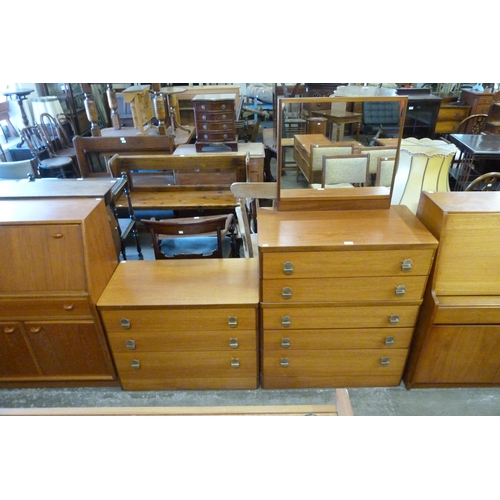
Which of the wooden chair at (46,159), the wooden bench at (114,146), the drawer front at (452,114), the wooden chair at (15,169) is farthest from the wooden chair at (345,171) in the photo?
the drawer front at (452,114)

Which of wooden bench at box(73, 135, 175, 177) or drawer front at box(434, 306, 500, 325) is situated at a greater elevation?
wooden bench at box(73, 135, 175, 177)

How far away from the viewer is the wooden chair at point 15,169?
334cm

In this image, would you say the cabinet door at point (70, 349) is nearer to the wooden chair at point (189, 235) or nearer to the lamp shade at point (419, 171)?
the wooden chair at point (189, 235)

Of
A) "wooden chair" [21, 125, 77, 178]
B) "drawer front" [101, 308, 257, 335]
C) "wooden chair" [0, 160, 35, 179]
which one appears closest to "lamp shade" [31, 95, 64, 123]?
"wooden chair" [21, 125, 77, 178]

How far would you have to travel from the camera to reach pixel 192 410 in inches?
38.7

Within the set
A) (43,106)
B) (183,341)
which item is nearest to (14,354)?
(183,341)

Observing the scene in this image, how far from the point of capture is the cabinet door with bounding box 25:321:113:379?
1912 millimetres

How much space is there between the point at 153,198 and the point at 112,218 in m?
1.28

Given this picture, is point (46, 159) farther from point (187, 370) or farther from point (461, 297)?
point (461, 297)

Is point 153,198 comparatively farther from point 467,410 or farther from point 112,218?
point 467,410

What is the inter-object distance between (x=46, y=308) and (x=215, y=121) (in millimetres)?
2730

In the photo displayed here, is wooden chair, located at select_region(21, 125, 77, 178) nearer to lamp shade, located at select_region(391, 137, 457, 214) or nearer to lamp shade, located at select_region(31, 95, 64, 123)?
lamp shade, located at select_region(31, 95, 64, 123)

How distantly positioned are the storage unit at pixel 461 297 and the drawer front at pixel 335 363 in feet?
0.41

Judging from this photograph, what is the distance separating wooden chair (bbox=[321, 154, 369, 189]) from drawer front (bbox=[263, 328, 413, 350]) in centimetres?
91
